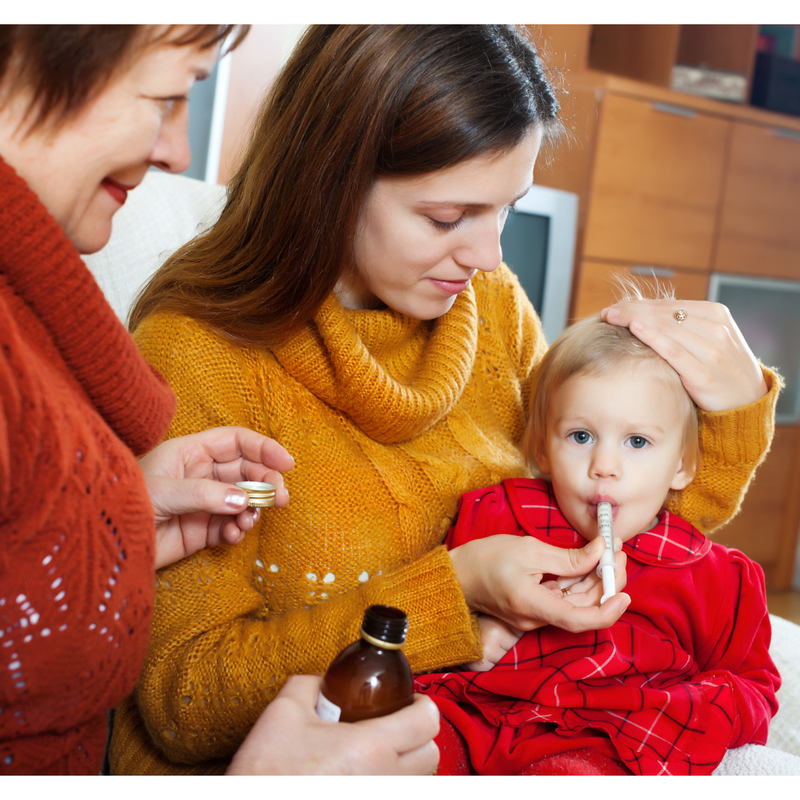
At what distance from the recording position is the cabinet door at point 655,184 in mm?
2979

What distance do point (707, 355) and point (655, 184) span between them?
216 centimetres

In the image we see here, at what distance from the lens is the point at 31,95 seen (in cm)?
59

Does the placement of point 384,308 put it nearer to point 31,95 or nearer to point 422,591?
point 422,591

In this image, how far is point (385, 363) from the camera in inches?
49.3

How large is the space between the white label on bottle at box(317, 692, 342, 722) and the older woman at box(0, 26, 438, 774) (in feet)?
0.04

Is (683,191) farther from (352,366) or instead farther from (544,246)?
(352,366)

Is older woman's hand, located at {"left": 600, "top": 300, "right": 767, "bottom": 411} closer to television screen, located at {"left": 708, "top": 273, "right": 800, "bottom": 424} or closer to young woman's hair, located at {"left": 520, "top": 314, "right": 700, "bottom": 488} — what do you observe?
young woman's hair, located at {"left": 520, "top": 314, "right": 700, "bottom": 488}

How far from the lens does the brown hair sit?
0.57 meters

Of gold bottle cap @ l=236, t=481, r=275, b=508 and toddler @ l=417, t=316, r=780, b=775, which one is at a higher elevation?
gold bottle cap @ l=236, t=481, r=275, b=508

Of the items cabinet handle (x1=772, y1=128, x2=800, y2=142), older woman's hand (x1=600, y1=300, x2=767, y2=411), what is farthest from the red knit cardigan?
cabinet handle (x1=772, y1=128, x2=800, y2=142)

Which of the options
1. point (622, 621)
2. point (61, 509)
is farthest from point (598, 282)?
point (61, 509)
